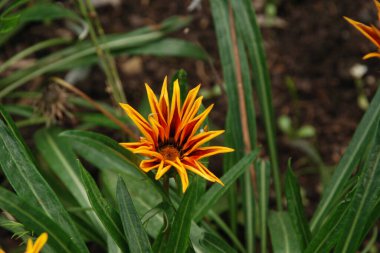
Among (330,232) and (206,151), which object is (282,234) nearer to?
(330,232)

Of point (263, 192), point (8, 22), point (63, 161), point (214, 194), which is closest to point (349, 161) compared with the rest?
point (263, 192)

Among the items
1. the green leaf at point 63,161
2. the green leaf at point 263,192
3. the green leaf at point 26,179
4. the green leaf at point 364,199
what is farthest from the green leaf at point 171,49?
the green leaf at point 364,199

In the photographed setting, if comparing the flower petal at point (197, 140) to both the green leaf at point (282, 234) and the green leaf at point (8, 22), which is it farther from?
the green leaf at point (8, 22)

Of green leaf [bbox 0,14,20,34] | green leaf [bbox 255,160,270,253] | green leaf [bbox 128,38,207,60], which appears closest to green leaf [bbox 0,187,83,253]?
green leaf [bbox 0,14,20,34]

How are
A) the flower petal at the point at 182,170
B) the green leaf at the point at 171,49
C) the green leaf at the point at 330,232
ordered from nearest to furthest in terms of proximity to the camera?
the flower petal at the point at 182,170 < the green leaf at the point at 330,232 < the green leaf at the point at 171,49

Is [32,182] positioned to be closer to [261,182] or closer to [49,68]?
[261,182]

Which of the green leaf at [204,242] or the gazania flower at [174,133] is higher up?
the gazania flower at [174,133]
